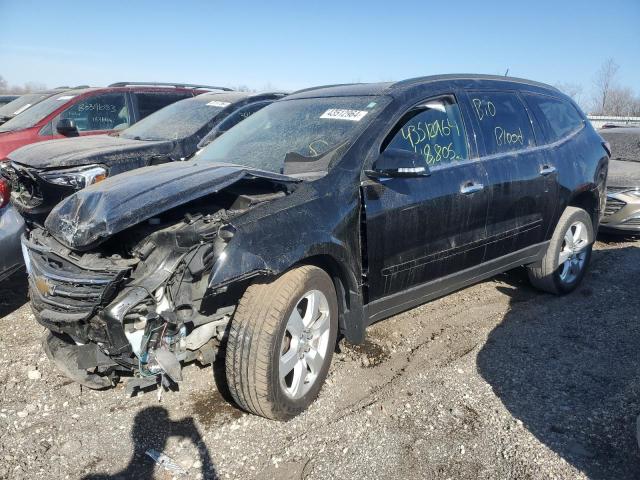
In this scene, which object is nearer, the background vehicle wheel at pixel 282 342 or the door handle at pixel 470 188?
the background vehicle wheel at pixel 282 342

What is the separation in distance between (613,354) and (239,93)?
17.7ft

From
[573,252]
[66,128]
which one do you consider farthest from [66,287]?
[66,128]

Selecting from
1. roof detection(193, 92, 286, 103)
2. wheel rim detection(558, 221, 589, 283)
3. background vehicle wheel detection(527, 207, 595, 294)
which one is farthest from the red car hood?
wheel rim detection(558, 221, 589, 283)

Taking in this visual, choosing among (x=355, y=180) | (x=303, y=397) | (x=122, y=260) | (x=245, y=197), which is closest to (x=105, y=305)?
(x=122, y=260)

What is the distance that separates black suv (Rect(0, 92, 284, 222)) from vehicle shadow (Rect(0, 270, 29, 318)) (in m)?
0.82

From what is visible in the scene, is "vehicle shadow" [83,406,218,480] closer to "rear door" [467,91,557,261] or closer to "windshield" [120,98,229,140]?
"rear door" [467,91,557,261]

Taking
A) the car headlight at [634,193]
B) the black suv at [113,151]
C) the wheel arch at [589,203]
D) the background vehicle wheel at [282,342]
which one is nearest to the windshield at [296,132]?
the background vehicle wheel at [282,342]

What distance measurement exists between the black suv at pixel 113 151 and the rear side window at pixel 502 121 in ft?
8.75

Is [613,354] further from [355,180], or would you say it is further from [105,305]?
[105,305]

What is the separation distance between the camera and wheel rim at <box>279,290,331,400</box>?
2793mm

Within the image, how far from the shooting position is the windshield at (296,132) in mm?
3254

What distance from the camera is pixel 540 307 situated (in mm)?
4516

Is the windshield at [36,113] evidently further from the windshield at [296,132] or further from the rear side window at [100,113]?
the windshield at [296,132]

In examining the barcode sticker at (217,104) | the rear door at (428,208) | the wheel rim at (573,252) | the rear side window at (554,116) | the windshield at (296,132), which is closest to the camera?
the rear door at (428,208)
